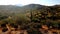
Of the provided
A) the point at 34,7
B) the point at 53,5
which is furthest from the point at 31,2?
the point at 53,5

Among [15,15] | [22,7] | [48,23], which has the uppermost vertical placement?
[22,7]

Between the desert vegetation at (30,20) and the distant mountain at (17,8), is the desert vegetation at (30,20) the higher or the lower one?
the lower one

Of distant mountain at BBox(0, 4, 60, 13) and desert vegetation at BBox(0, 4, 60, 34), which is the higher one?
distant mountain at BBox(0, 4, 60, 13)

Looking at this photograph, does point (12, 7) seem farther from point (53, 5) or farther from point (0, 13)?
point (53, 5)

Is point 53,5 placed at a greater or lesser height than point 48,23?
greater

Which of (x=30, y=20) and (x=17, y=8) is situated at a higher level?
(x=17, y=8)

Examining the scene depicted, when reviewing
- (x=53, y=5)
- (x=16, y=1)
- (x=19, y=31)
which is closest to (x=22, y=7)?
(x=16, y=1)

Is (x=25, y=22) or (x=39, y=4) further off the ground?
(x=39, y=4)

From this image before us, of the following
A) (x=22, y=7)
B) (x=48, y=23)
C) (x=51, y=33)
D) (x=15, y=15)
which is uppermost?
(x=22, y=7)

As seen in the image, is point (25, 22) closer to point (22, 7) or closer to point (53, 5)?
point (22, 7)
